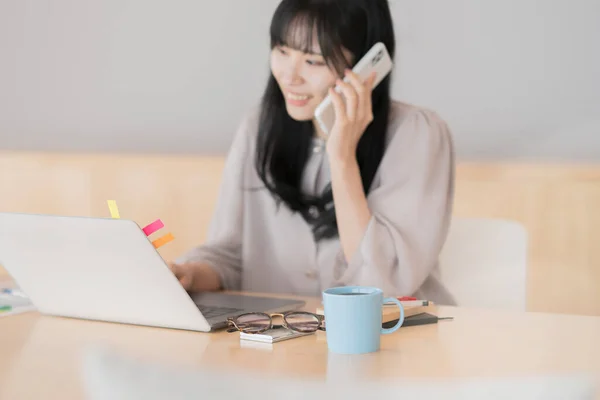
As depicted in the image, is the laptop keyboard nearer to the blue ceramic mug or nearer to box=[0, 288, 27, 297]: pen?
the blue ceramic mug

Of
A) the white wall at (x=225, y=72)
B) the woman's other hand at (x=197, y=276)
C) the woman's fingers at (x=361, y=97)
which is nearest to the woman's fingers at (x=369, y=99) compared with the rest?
the woman's fingers at (x=361, y=97)

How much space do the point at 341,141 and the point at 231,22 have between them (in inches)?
22.7

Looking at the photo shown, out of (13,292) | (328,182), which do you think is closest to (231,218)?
(328,182)

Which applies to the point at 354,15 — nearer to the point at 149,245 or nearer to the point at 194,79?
the point at 194,79

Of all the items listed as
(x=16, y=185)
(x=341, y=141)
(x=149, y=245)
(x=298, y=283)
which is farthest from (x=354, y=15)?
(x=16, y=185)

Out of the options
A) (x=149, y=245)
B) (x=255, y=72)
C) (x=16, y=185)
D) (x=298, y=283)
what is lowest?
(x=298, y=283)

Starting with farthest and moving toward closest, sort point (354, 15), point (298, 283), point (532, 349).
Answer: point (298, 283)
point (354, 15)
point (532, 349)

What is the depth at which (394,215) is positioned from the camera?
170 cm

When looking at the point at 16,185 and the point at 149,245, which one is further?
the point at 16,185

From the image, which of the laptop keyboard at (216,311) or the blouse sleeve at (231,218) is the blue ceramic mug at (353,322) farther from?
the blouse sleeve at (231,218)

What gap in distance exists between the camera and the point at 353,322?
1003 mm

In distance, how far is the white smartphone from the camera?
5.88 feet

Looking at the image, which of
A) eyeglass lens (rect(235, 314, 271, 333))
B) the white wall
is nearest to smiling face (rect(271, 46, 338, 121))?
the white wall

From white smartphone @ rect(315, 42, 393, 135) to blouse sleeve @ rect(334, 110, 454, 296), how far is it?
0.42ft
